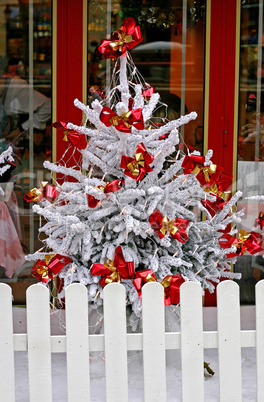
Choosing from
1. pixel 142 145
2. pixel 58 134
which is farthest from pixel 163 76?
pixel 142 145

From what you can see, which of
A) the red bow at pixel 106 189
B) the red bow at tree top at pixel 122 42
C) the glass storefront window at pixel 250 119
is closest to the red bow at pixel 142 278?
the red bow at pixel 106 189

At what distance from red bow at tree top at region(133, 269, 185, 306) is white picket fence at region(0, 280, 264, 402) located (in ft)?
1.62

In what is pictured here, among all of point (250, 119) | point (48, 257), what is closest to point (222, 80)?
point (250, 119)

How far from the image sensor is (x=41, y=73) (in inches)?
186

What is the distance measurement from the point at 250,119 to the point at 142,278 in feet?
6.58

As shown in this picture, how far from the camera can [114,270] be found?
3453mm

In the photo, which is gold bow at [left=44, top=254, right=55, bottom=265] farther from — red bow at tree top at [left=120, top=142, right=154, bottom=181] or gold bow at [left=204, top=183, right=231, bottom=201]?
gold bow at [left=204, top=183, right=231, bottom=201]

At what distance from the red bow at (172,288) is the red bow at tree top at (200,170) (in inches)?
23.7

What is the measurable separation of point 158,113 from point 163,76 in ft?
0.94

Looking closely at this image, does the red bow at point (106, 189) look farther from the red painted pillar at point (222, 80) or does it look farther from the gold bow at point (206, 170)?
the red painted pillar at point (222, 80)

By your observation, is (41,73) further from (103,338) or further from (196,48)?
(103,338)

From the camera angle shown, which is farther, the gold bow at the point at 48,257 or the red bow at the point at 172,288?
the gold bow at the point at 48,257

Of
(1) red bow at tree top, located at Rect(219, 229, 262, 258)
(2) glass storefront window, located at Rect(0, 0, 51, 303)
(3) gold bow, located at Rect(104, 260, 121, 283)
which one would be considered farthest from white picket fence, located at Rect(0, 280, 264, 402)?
(2) glass storefront window, located at Rect(0, 0, 51, 303)

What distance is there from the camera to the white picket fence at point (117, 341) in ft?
9.00
